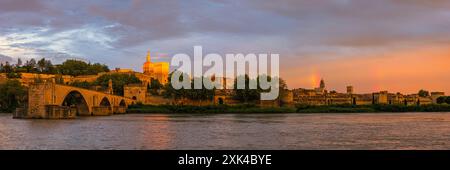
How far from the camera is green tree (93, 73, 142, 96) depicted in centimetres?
11200

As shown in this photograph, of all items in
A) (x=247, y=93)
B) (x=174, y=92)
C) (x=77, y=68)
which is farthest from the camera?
(x=77, y=68)

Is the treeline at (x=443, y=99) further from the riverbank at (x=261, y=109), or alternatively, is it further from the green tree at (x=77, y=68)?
the green tree at (x=77, y=68)

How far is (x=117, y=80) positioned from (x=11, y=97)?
3599cm

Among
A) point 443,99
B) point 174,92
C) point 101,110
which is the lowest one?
point 101,110

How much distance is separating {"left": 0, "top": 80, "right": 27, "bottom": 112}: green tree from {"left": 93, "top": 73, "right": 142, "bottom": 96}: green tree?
3109 centimetres

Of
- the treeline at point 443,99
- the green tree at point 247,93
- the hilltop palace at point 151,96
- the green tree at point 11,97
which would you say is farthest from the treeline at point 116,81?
the treeline at point 443,99

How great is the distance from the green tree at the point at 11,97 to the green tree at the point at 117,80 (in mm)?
31086

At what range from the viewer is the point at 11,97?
80.7m

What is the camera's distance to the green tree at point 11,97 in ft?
261

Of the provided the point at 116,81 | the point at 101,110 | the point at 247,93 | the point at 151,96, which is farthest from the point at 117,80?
the point at 101,110

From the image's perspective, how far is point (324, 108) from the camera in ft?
293

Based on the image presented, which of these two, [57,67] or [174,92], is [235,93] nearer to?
A: [174,92]
